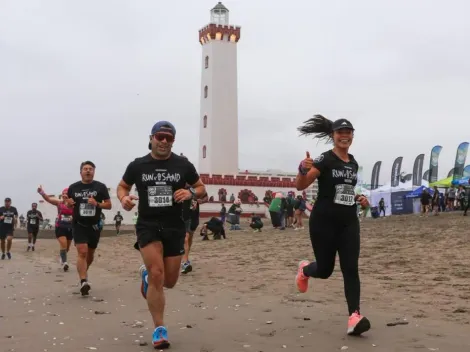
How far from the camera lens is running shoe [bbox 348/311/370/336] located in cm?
521

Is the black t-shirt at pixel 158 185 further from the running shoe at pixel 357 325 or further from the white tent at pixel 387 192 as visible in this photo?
the white tent at pixel 387 192

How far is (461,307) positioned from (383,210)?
3220 cm

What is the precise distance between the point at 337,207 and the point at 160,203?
1.69 m

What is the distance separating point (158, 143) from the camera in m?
5.48

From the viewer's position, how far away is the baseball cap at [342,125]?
19.1 ft

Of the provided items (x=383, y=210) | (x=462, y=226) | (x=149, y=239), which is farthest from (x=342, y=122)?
(x=383, y=210)

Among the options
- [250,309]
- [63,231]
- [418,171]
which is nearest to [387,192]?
[418,171]

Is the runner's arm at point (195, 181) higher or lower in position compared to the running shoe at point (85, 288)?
higher

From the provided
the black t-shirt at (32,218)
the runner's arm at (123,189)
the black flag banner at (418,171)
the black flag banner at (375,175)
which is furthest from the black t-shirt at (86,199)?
the black flag banner at (375,175)

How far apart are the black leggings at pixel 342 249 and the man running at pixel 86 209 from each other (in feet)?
12.6

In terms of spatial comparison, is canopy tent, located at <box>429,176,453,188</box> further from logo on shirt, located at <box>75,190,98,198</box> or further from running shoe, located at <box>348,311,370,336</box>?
running shoe, located at <box>348,311,370,336</box>

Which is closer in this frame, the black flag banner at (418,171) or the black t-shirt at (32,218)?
the black t-shirt at (32,218)

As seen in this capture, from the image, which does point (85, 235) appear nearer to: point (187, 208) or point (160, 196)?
point (187, 208)

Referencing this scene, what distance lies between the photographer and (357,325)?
521 cm
